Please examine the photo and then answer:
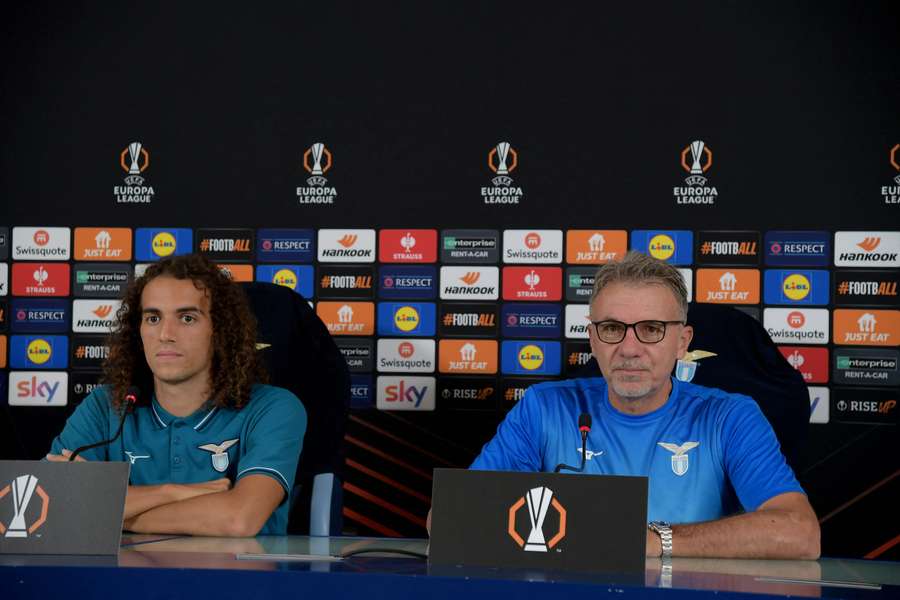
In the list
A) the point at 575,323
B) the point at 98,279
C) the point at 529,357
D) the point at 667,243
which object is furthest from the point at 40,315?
the point at 667,243

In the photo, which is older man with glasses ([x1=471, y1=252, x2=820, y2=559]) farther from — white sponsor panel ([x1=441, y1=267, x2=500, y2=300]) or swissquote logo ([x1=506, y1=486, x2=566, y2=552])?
white sponsor panel ([x1=441, y1=267, x2=500, y2=300])

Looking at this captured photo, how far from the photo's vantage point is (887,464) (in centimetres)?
335

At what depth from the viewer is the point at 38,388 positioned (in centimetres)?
366

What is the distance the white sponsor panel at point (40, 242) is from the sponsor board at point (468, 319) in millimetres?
1387

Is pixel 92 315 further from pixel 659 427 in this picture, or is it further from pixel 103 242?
pixel 659 427

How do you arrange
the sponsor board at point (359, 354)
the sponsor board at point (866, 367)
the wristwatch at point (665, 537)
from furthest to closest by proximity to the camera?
the sponsor board at point (359, 354) < the sponsor board at point (866, 367) < the wristwatch at point (665, 537)

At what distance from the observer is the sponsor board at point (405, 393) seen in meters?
3.53

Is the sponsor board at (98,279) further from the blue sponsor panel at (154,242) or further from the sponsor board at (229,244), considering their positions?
the sponsor board at (229,244)

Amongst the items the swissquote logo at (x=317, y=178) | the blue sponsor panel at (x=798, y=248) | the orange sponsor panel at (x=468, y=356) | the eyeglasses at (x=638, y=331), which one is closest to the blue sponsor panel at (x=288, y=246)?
the swissquote logo at (x=317, y=178)

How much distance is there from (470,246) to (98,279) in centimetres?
135

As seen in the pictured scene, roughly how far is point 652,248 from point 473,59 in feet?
3.01

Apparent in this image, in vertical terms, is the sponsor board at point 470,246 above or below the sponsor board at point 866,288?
above

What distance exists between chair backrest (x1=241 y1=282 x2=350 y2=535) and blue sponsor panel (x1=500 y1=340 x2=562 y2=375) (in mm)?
1033

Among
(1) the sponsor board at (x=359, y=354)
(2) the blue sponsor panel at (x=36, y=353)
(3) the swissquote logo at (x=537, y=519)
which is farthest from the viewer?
(2) the blue sponsor panel at (x=36, y=353)
